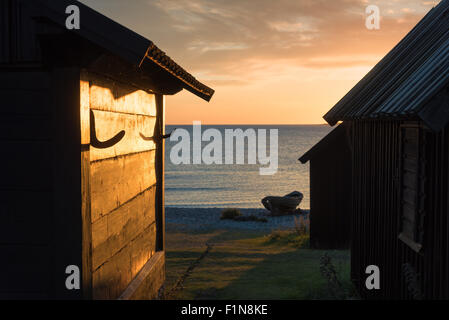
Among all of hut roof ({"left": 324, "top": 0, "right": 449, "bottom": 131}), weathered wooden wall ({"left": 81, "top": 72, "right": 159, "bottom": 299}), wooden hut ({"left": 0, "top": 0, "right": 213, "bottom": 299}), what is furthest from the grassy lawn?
wooden hut ({"left": 0, "top": 0, "right": 213, "bottom": 299})

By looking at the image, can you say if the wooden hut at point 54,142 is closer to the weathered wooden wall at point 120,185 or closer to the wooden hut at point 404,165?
the weathered wooden wall at point 120,185

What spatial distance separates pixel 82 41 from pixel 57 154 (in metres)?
1.13

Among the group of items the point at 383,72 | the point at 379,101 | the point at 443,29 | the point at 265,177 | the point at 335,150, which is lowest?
the point at 265,177

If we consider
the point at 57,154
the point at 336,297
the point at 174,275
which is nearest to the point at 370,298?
the point at 336,297

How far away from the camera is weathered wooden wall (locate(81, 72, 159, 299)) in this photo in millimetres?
4652

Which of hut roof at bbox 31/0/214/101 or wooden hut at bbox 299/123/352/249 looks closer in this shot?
hut roof at bbox 31/0/214/101

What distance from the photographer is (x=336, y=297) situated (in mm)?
7473

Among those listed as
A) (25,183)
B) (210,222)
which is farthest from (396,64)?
(210,222)

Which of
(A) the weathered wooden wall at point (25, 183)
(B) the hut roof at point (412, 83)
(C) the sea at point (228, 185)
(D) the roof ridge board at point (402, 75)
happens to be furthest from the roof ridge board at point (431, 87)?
(C) the sea at point (228, 185)

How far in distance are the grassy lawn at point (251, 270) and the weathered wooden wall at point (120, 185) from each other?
6.36 ft

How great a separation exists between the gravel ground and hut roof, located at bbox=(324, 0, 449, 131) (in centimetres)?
1284

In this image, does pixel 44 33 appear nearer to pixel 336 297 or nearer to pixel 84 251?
pixel 84 251

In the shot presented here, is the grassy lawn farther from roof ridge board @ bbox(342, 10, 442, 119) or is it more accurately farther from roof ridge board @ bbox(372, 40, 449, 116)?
roof ridge board @ bbox(372, 40, 449, 116)

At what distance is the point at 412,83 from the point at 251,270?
21.5 feet
